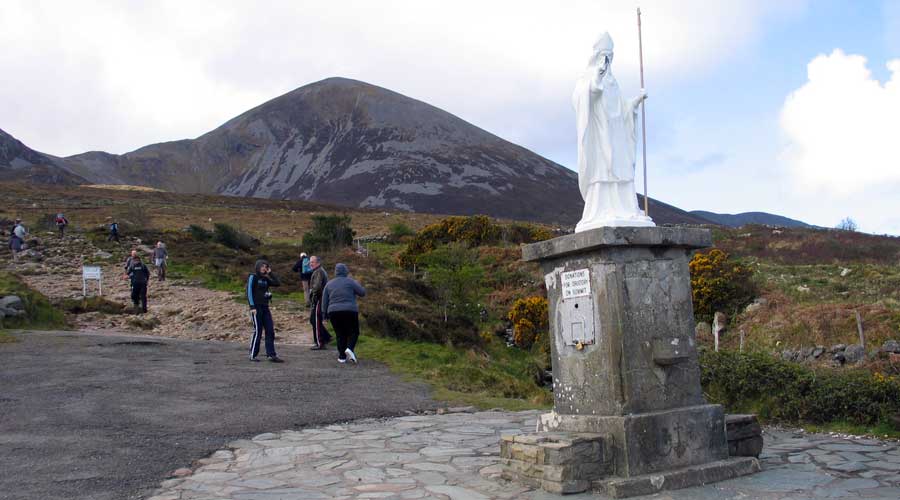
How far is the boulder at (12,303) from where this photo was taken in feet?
53.8

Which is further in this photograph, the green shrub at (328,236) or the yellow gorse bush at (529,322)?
the green shrub at (328,236)

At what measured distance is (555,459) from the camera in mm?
5496

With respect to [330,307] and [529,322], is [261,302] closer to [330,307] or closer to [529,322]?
[330,307]

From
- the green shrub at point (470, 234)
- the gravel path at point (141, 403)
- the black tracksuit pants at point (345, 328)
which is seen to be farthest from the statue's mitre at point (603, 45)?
the green shrub at point (470, 234)

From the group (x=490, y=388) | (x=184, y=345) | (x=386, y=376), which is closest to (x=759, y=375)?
(x=490, y=388)

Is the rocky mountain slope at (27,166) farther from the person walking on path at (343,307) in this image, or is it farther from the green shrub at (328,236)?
the person walking on path at (343,307)

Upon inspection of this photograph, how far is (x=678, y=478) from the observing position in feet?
18.3

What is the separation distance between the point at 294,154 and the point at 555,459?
15114 cm

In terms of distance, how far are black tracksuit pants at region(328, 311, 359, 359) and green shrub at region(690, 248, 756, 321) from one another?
1319cm

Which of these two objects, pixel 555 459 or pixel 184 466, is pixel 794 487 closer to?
pixel 555 459

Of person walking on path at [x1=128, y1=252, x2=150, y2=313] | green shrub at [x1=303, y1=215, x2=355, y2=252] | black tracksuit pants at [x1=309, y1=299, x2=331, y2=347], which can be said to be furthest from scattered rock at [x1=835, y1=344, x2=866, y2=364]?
green shrub at [x1=303, y1=215, x2=355, y2=252]

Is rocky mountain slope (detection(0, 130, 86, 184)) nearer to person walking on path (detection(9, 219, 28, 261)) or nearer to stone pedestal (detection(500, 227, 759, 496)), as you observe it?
person walking on path (detection(9, 219, 28, 261))

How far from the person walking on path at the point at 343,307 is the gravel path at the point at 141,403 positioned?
1.24 ft

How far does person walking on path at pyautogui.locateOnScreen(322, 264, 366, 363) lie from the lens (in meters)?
Result: 12.5
